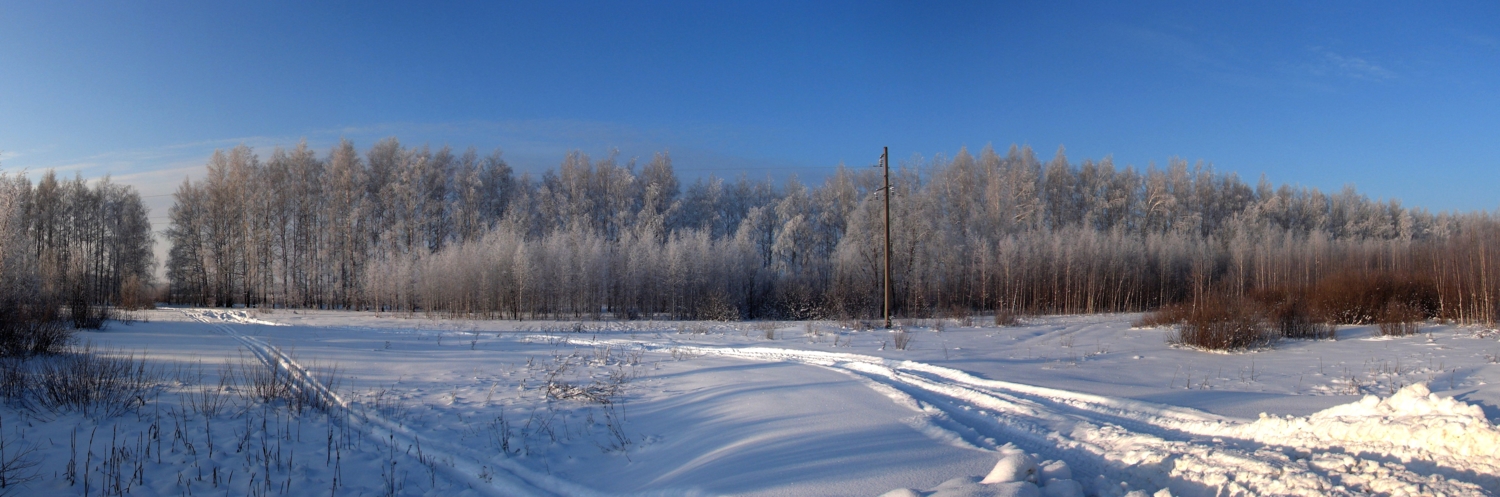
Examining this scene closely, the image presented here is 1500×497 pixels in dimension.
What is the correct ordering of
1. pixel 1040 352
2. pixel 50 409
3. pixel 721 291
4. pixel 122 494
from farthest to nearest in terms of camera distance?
pixel 721 291 < pixel 1040 352 < pixel 50 409 < pixel 122 494

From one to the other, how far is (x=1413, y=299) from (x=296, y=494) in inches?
987

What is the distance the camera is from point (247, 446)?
6219mm

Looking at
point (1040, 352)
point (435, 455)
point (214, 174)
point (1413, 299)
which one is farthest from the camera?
point (214, 174)

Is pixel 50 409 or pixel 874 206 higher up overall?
pixel 874 206

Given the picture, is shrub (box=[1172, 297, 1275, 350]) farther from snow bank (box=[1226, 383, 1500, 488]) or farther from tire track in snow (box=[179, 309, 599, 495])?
tire track in snow (box=[179, 309, 599, 495])

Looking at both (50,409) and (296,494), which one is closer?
(296,494)

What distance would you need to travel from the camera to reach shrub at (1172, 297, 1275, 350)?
12812mm

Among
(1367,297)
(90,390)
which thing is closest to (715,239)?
(1367,297)

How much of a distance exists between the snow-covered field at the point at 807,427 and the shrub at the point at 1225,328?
0.65 metres

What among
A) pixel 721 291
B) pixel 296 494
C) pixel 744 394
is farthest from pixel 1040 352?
pixel 721 291

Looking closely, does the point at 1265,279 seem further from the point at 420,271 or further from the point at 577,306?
the point at 420,271

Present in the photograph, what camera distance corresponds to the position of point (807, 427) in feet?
19.9

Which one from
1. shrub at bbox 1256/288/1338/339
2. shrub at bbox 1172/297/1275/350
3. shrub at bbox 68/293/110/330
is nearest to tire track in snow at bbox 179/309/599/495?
shrub at bbox 1172/297/1275/350

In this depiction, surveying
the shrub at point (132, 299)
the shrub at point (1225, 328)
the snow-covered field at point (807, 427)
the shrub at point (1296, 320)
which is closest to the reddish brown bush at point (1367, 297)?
the shrub at point (1296, 320)
